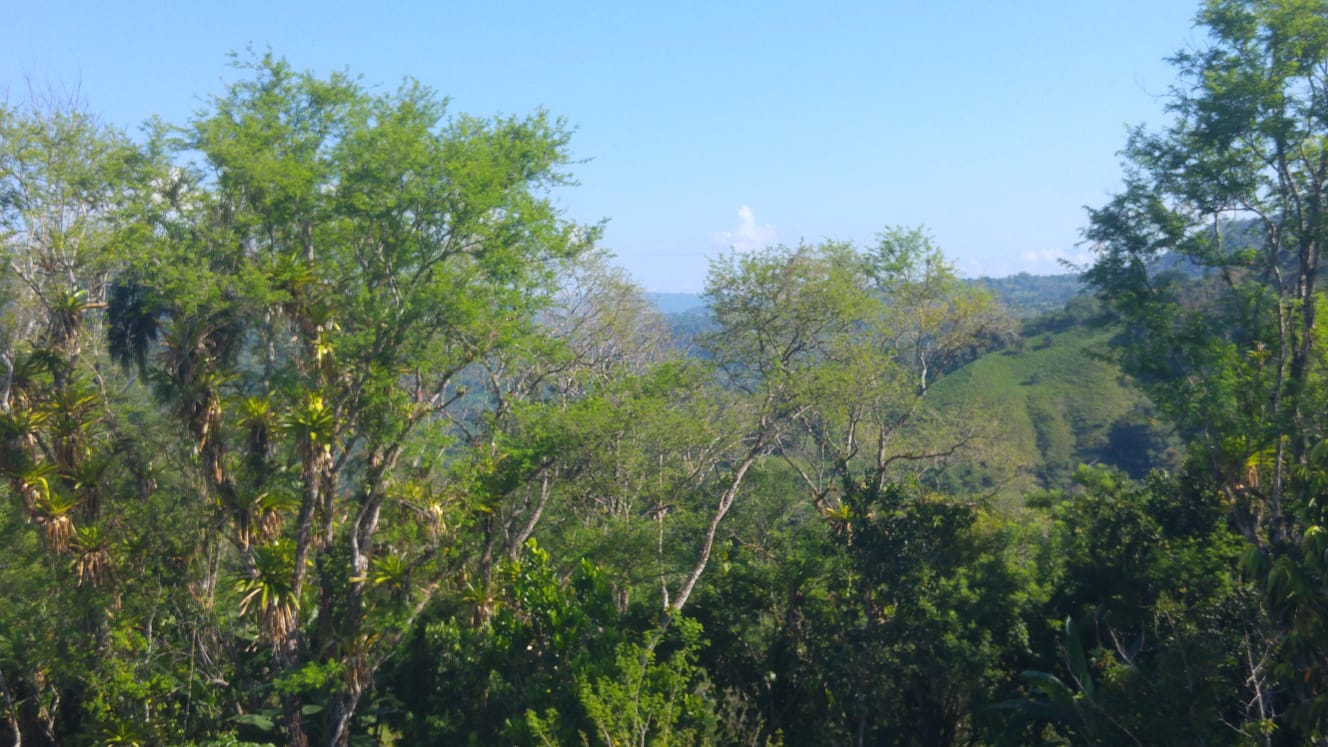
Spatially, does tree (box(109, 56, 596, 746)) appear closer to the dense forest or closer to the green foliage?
the dense forest

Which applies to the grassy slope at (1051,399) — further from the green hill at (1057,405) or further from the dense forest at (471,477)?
the dense forest at (471,477)

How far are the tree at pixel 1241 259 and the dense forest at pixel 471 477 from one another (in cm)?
6

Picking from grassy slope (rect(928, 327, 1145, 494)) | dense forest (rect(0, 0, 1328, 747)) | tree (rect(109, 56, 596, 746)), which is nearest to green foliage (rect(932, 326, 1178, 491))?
grassy slope (rect(928, 327, 1145, 494))

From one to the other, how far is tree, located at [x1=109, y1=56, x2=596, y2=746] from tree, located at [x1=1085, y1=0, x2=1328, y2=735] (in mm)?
A: 8606

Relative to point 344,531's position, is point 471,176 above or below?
above

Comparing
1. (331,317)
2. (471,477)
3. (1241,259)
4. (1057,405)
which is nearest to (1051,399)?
(1057,405)

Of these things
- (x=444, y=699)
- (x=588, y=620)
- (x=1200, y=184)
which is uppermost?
(x=1200, y=184)

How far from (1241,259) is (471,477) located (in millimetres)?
11581

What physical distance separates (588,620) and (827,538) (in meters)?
5.37

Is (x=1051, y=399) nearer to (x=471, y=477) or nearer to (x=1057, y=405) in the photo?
(x=1057, y=405)

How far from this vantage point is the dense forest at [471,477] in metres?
13.5

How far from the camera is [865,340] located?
66.4 ft

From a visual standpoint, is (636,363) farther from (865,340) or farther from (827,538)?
(827,538)

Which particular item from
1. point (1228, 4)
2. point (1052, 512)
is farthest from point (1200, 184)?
point (1052, 512)
